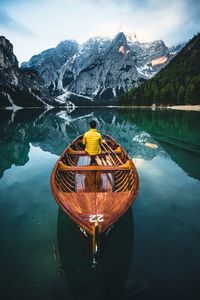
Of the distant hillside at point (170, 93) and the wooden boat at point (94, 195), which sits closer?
the wooden boat at point (94, 195)

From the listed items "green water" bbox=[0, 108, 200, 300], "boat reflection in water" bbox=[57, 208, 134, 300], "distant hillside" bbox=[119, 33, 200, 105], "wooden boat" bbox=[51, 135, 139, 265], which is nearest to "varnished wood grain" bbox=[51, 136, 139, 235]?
"wooden boat" bbox=[51, 135, 139, 265]

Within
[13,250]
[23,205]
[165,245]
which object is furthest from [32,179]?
[165,245]

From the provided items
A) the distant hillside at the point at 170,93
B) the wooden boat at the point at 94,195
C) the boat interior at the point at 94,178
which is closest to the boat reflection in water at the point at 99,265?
the wooden boat at the point at 94,195

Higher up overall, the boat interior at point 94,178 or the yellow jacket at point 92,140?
the yellow jacket at point 92,140

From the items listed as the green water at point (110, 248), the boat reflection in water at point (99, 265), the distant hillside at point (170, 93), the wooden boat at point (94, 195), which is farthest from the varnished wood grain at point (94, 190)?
the distant hillside at point (170, 93)

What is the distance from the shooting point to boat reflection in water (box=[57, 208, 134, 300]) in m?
6.94

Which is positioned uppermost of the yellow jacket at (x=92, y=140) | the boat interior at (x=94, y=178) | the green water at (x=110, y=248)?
the yellow jacket at (x=92, y=140)

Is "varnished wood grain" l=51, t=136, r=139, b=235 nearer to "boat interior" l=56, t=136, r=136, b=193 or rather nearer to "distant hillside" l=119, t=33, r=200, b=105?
"boat interior" l=56, t=136, r=136, b=193

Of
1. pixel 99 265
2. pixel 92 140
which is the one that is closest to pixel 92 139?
pixel 92 140

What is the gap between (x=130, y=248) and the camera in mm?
8789

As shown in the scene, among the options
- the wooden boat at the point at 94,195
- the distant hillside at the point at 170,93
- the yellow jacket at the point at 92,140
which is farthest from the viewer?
the distant hillside at the point at 170,93

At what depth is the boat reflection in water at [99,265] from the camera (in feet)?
22.8

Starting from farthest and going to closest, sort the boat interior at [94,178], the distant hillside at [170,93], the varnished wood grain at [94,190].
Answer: the distant hillside at [170,93] < the boat interior at [94,178] < the varnished wood grain at [94,190]

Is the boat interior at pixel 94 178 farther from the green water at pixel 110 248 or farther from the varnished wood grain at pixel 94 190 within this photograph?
the green water at pixel 110 248
